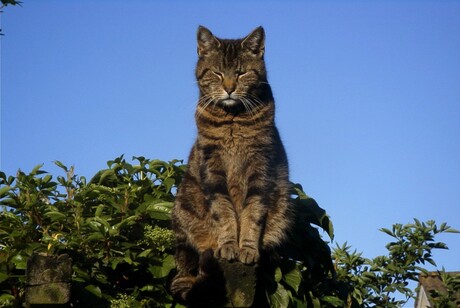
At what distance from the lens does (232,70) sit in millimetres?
4723

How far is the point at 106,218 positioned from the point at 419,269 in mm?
2180

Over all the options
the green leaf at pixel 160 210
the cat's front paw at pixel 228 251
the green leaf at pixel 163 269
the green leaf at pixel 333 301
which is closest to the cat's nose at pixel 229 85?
the green leaf at pixel 160 210

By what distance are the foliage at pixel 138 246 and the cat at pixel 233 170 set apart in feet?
0.41

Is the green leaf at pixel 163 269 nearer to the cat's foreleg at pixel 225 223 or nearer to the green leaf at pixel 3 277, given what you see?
the cat's foreleg at pixel 225 223

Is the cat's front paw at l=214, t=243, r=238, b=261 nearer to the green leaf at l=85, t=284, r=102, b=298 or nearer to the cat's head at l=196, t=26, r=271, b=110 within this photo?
the green leaf at l=85, t=284, r=102, b=298

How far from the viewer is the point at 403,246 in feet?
15.3

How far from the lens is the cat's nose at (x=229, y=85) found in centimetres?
460

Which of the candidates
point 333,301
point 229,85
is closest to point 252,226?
point 333,301

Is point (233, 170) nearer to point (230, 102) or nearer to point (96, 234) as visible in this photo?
point (230, 102)

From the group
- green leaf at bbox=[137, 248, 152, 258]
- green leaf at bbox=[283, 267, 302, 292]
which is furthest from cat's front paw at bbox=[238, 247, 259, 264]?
green leaf at bbox=[137, 248, 152, 258]

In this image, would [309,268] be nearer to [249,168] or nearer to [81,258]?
[249,168]

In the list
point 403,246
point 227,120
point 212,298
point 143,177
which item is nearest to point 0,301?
point 212,298

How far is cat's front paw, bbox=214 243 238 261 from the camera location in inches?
154

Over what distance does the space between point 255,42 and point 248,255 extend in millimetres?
1697
